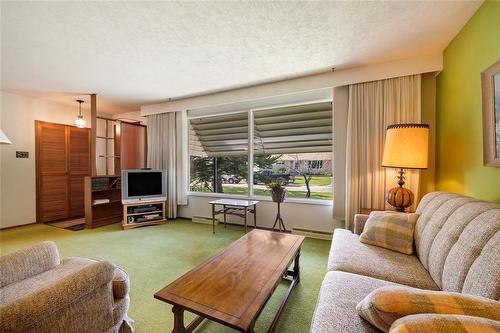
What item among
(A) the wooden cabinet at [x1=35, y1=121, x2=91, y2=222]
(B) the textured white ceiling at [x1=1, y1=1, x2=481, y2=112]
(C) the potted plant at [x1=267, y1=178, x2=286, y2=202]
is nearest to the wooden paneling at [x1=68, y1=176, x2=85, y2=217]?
(A) the wooden cabinet at [x1=35, y1=121, x2=91, y2=222]

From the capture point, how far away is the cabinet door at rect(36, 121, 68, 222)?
4266 millimetres

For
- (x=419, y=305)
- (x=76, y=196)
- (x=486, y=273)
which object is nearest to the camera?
(x=419, y=305)

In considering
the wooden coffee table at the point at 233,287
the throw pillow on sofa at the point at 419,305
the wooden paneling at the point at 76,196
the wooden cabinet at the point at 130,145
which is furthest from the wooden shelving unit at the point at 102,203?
the throw pillow on sofa at the point at 419,305

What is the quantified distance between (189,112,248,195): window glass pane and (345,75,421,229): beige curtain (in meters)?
1.90

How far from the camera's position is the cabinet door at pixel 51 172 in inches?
168

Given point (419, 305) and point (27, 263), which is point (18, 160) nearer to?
point (27, 263)

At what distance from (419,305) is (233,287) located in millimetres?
904

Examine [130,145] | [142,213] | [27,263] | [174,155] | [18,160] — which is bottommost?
[142,213]

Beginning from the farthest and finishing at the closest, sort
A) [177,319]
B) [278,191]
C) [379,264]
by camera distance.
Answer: [278,191] → [379,264] → [177,319]

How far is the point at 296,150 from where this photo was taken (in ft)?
12.5

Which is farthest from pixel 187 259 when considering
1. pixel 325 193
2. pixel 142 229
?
pixel 325 193

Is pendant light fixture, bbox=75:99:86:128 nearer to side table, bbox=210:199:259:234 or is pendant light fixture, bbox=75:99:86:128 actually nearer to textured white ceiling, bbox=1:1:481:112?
textured white ceiling, bbox=1:1:481:112

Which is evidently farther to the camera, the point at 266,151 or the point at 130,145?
the point at 130,145

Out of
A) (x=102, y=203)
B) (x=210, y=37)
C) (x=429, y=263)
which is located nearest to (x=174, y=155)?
(x=102, y=203)
